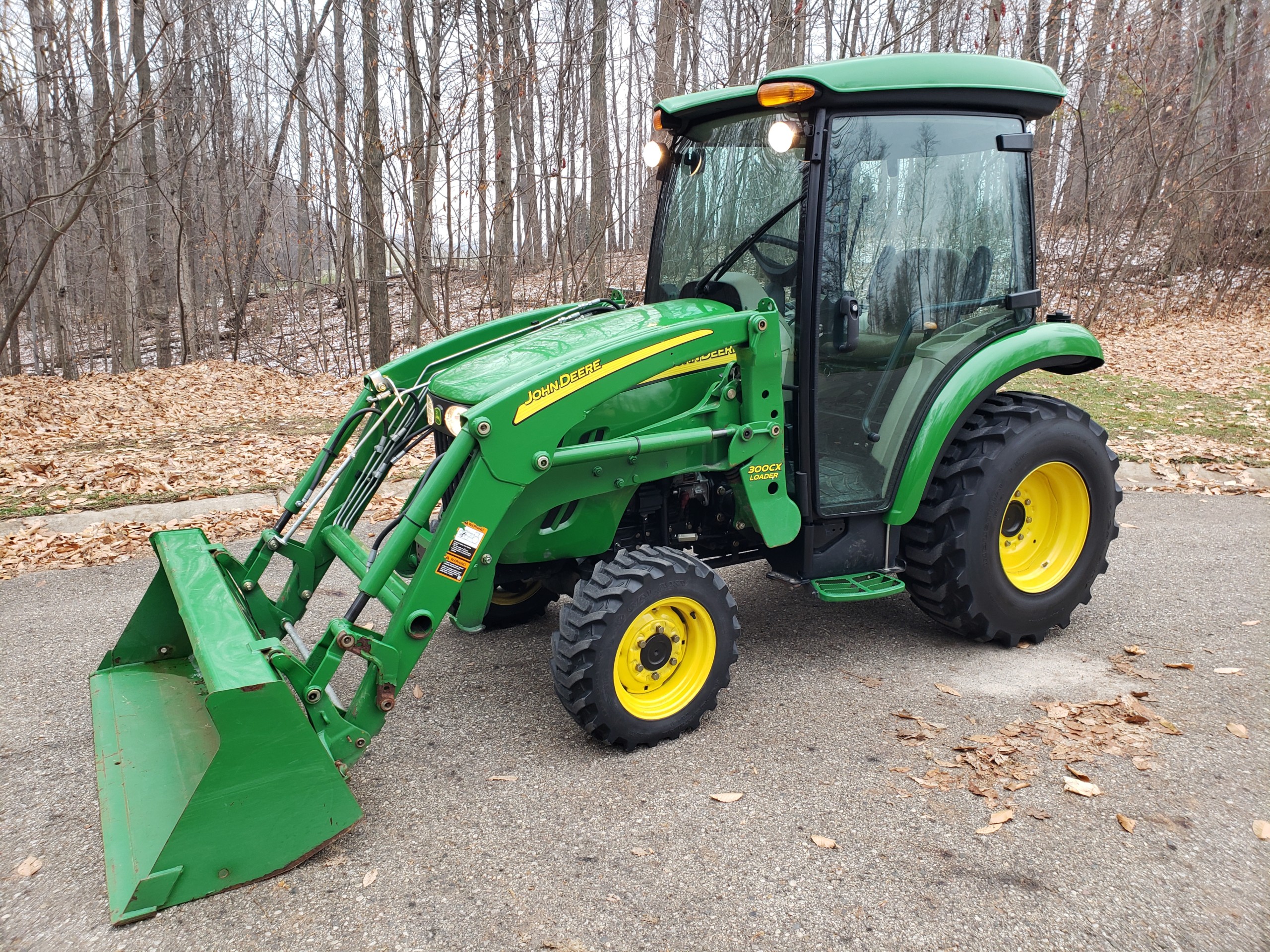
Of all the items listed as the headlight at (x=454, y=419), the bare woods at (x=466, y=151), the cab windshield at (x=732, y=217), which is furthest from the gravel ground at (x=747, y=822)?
the bare woods at (x=466, y=151)

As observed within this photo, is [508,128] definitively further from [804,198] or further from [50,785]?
[50,785]

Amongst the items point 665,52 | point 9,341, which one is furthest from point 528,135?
point 9,341

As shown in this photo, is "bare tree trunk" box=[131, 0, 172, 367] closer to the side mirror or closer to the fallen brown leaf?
the side mirror

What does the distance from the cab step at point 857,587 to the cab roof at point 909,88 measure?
6.13 feet

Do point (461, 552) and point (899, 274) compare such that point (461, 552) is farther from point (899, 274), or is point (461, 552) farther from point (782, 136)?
point (899, 274)

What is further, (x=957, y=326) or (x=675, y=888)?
(x=957, y=326)

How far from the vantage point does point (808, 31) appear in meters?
14.2

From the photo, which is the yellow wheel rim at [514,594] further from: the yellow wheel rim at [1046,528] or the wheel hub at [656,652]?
the yellow wheel rim at [1046,528]

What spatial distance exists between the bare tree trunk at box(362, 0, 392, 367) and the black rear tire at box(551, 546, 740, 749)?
9449 millimetres

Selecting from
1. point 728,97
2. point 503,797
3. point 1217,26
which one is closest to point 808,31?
point 1217,26

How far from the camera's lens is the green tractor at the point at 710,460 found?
2963mm

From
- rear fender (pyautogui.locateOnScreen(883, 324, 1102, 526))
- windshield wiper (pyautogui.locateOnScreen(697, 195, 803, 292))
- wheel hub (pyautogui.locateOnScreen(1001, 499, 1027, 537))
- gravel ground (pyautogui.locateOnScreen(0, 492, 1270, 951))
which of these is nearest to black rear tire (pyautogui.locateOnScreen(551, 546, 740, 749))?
gravel ground (pyautogui.locateOnScreen(0, 492, 1270, 951))

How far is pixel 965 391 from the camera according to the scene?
379cm

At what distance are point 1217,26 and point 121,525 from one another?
2008cm
